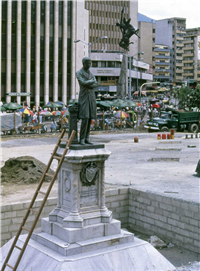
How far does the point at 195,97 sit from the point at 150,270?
4423cm

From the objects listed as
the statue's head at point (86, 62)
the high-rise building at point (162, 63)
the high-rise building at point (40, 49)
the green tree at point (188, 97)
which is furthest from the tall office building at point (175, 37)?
the statue's head at point (86, 62)

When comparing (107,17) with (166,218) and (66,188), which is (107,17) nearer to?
(166,218)

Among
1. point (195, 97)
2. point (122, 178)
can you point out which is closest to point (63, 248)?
point (122, 178)

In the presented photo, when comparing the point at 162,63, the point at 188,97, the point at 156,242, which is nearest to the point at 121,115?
the point at 188,97

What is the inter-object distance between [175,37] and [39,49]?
86.2 metres

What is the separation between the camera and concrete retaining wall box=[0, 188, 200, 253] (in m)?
11.1

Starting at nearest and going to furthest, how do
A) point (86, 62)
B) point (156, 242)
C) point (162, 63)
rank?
point (86, 62) → point (156, 242) → point (162, 63)

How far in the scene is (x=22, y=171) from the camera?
15523mm

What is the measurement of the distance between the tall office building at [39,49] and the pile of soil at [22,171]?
47927 millimetres

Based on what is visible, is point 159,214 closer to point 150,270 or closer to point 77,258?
point 150,270

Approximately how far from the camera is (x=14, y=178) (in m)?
15.3

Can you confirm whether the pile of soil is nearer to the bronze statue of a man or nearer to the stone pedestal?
the stone pedestal

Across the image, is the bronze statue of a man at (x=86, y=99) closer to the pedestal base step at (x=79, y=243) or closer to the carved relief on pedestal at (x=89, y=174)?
the carved relief on pedestal at (x=89, y=174)

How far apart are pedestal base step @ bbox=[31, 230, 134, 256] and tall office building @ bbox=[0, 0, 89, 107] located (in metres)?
56.3
